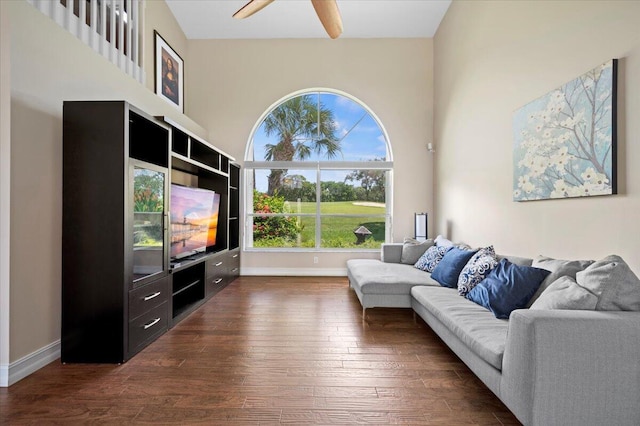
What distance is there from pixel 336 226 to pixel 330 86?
2447mm

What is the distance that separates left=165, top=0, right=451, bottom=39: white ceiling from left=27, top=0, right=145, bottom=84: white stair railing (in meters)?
1.11

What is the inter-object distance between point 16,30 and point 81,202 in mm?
1213

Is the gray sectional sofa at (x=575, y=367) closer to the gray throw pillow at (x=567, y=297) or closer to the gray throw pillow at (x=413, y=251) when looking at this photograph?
the gray throw pillow at (x=567, y=297)

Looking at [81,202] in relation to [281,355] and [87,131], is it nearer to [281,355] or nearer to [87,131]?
[87,131]

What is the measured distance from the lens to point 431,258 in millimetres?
4438

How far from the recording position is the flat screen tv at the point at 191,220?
3.76 metres

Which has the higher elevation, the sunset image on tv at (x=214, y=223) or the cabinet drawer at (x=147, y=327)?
the sunset image on tv at (x=214, y=223)

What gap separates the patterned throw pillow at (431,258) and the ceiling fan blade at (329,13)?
2780mm

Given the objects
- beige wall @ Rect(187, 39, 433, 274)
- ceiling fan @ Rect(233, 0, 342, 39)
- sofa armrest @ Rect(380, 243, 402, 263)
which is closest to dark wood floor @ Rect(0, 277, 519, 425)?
sofa armrest @ Rect(380, 243, 402, 263)

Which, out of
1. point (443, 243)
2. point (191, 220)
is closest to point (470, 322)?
point (443, 243)

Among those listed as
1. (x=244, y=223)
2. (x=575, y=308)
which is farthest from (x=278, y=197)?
(x=575, y=308)

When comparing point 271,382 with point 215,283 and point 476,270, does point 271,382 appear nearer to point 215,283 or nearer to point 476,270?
point 476,270

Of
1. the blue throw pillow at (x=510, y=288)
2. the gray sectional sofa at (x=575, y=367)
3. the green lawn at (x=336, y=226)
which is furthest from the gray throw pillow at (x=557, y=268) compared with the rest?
the green lawn at (x=336, y=226)

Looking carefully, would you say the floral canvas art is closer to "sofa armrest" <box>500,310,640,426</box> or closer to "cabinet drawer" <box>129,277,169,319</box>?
"sofa armrest" <box>500,310,640,426</box>
